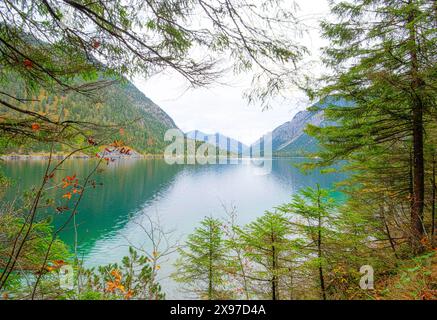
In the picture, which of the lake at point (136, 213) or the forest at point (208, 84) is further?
the lake at point (136, 213)

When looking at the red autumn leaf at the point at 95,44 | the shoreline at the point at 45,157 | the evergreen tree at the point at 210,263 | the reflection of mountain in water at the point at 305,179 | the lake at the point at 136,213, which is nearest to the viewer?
the red autumn leaf at the point at 95,44

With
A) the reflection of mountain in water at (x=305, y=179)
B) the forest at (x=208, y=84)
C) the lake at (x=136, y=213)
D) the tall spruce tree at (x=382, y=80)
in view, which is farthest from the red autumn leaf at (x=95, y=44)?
the reflection of mountain in water at (x=305, y=179)

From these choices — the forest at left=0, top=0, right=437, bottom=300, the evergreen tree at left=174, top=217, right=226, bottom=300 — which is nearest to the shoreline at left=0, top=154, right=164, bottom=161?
the forest at left=0, top=0, right=437, bottom=300

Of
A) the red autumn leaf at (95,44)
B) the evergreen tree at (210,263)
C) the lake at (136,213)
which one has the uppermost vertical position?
the red autumn leaf at (95,44)

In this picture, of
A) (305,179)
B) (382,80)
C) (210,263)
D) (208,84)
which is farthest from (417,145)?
(305,179)

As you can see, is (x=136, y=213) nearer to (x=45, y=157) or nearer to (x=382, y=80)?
(x=382, y=80)

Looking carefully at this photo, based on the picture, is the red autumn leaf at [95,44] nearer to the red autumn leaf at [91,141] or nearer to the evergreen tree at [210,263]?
the red autumn leaf at [91,141]

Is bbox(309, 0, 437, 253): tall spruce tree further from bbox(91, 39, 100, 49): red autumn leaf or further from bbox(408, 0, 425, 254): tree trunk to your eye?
bbox(91, 39, 100, 49): red autumn leaf

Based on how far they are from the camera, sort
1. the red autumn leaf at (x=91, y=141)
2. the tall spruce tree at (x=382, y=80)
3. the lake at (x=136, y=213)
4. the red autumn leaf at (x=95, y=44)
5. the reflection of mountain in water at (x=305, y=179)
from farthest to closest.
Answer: the reflection of mountain in water at (x=305, y=179), the lake at (x=136, y=213), the tall spruce tree at (x=382, y=80), the red autumn leaf at (x=95, y=44), the red autumn leaf at (x=91, y=141)

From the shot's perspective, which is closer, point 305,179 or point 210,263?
point 210,263
